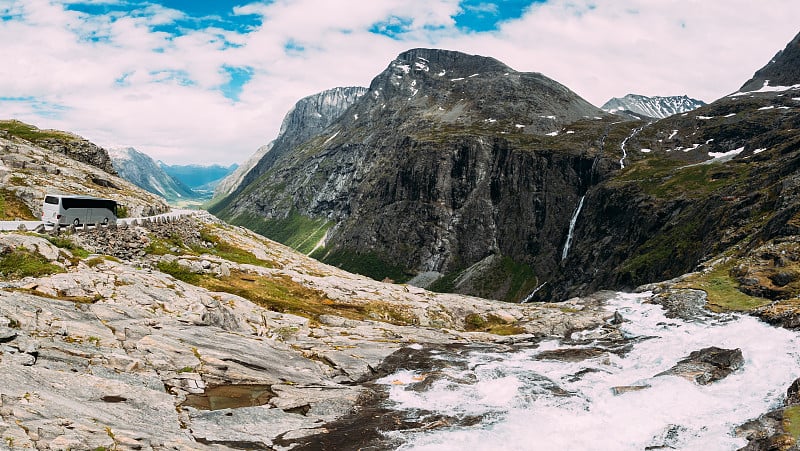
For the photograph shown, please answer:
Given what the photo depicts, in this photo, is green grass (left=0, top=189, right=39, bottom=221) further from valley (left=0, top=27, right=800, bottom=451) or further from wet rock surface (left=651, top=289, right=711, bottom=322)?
wet rock surface (left=651, top=289, right=711, bottom=322)

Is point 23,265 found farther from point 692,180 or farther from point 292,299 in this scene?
point 692,180

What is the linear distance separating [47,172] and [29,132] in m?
46.3

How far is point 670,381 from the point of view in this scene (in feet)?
134

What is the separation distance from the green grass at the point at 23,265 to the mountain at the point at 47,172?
32547mm

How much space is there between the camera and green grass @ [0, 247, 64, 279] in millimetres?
37844

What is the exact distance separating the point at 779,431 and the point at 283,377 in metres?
34.1

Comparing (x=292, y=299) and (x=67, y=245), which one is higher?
(x=67, y=245)

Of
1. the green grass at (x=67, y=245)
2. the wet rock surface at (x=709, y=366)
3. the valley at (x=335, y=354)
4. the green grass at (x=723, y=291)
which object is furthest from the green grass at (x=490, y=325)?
the green grass at (x=67, y=245)

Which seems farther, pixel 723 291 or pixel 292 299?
pixel 723 291

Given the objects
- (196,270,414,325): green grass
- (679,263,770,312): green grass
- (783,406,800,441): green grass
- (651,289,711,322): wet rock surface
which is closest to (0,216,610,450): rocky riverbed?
(196,270,414,325): green grass

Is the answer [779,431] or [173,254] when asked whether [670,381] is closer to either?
[779,431]

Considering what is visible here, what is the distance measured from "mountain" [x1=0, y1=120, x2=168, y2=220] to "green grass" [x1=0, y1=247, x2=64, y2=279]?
107ft

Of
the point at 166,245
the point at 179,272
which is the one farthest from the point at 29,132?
the point at 179,272

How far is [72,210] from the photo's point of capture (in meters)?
59.9
